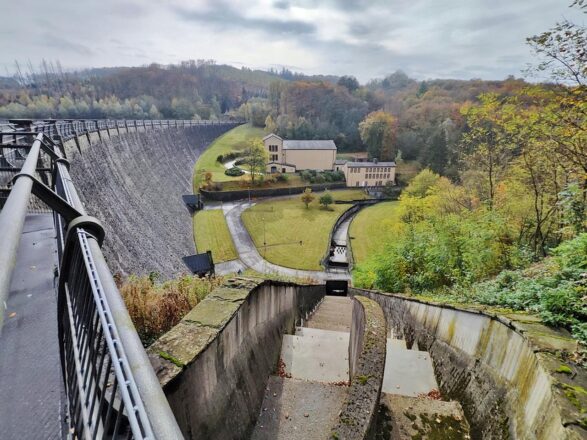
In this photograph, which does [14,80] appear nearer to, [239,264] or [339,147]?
[339,147]

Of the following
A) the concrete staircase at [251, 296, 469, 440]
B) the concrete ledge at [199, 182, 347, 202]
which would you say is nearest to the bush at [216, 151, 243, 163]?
the concrete ledge at [199, 182, 347, 202]

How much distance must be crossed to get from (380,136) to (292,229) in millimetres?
36071

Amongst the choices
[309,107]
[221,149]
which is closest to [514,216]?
[221,149]

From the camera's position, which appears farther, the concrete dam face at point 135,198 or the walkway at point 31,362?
the concrete dam face at point 135,198

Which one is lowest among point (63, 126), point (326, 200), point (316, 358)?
point (326, 200)

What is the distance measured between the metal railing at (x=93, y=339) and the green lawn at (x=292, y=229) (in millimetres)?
24092

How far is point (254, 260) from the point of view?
2677 cm

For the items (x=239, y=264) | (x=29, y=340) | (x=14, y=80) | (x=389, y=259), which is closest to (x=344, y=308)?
(x=389, y=259)

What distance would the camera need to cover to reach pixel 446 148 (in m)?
50.0

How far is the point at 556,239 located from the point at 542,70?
17.8ft

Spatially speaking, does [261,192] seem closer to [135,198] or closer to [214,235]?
[214,235]

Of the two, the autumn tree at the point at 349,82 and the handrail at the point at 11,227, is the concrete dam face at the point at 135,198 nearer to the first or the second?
the handrail at the point at 11,227

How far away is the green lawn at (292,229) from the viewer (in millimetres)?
27516

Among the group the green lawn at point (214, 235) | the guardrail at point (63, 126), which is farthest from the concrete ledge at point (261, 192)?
the guardrail at point (63, 126)
